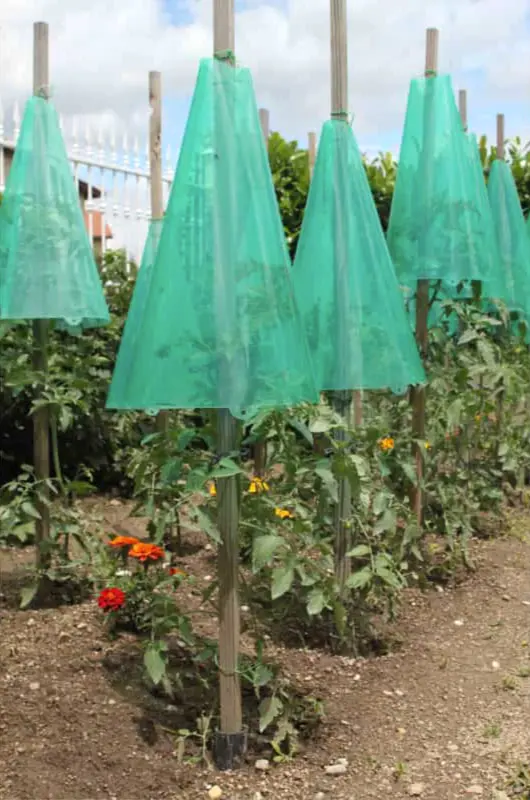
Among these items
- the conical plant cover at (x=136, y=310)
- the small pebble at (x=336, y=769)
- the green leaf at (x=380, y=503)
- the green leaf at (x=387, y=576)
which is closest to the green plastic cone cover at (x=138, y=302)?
the conical plant cover at (x=136, y=310)

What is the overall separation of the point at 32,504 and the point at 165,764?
1350mm

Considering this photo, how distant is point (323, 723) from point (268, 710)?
12.4 inches

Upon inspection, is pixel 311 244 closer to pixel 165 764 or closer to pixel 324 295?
pixel 324 295

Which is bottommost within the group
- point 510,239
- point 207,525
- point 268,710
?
point 268,710

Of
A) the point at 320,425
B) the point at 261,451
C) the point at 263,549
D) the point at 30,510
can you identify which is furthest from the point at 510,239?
the point at 263,549

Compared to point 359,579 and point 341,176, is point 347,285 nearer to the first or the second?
point 341,176

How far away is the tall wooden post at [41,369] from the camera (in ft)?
11.3

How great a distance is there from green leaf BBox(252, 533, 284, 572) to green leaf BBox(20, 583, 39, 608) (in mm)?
1332

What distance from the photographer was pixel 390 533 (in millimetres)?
3482

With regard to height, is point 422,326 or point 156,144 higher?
point 156,144

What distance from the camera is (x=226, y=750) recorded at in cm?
251

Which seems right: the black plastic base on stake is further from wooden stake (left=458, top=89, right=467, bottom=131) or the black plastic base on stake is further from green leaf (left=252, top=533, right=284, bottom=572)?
wooden stake (left=458, top=89, right=467, bottom=131)

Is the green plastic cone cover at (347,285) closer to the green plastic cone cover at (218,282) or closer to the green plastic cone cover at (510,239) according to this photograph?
the green plastic cone cover at (218,282)

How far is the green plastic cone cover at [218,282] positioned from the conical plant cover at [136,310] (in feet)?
0.53
